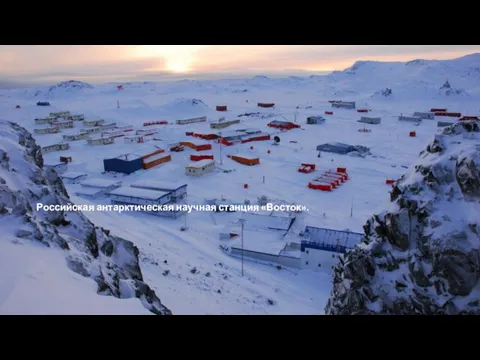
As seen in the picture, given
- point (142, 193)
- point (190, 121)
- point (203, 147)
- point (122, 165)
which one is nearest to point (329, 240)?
point (142, 193)

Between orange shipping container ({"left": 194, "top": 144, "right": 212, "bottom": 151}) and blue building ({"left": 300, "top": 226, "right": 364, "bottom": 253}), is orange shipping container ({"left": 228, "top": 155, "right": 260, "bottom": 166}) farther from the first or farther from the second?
blue building ({"left": 300, "top": 226, "right": 364, "bottom": 253})

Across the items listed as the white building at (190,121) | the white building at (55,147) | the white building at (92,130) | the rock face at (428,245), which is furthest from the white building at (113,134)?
the rock face at (428,245)

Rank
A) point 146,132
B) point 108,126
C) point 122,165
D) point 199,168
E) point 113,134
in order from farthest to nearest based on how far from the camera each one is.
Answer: point 108,126 < point 146,132 < point 113,134 < point 122,165 < point 199,168

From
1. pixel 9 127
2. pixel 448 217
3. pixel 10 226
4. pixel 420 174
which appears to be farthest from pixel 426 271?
pixel 9 127

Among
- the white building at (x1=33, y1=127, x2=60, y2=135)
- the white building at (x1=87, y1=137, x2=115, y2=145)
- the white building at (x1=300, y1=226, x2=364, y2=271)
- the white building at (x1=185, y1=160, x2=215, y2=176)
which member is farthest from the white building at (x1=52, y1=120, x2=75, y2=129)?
the white building at (x1=300, y1=226, x2=364, y2=271)

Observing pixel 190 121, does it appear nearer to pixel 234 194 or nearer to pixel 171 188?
pixel 234 194
